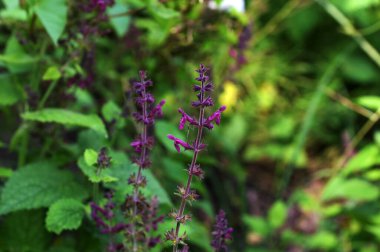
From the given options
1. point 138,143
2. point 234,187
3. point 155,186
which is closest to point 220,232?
point 138,143

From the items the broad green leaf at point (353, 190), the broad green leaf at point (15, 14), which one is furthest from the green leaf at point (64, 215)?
the broad green leaf at point (353, 190)

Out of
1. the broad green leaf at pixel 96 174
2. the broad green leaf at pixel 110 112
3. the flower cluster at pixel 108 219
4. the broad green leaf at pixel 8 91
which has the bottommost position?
the flower cluster at pixel 108 219

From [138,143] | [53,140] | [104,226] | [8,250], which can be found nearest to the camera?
[138,143]

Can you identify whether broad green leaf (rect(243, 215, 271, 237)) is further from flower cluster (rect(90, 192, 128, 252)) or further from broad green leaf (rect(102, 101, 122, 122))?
flower cluster (rect(90, 192, 128, 252))

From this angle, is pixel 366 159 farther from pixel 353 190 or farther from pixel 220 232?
pixel 220 232

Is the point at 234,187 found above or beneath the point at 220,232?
above

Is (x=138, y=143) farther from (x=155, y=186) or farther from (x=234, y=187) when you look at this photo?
(x=234, y=187)

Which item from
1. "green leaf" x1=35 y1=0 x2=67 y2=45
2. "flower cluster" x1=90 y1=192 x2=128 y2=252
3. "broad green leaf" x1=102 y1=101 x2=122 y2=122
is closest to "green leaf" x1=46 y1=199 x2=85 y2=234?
"flower cluster" x1=90 y1=192 x2=128 y2=252

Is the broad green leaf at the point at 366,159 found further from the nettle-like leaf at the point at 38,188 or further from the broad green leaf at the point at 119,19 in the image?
the nettle-like leaf at the point at 38,188
